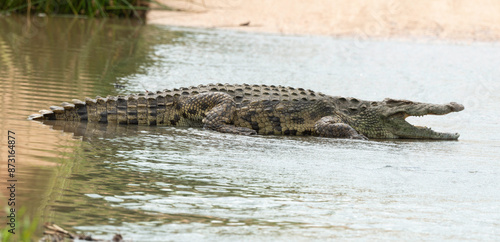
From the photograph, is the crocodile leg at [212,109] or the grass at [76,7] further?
the grass at [76,7]

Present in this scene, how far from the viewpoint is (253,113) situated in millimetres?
6973

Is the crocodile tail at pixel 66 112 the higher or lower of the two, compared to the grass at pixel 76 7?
lower

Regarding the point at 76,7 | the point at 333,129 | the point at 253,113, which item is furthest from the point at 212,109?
the point at 76,7

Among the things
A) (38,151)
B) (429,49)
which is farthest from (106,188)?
(429,49)

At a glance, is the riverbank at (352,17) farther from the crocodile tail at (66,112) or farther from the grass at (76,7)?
the crocodile tail at (66,112)

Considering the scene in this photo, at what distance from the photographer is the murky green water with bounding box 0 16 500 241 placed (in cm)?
373

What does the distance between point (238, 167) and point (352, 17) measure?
12.4m

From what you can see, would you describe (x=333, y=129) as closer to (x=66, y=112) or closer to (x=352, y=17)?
(x=66, y=112)

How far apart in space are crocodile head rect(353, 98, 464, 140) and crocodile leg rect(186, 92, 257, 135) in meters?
1.24

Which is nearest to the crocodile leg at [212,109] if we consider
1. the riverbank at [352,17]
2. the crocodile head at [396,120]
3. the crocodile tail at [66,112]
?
the crocodile tail at [66,112]

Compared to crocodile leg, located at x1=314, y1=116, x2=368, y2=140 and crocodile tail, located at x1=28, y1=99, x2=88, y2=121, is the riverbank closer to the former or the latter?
crocodile leg, located at x1=314, y1=116, x2=368, y2=140

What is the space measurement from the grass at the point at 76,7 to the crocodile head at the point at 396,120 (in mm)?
10319

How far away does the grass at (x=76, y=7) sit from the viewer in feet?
53.4

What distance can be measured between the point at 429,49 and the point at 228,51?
448 cm
